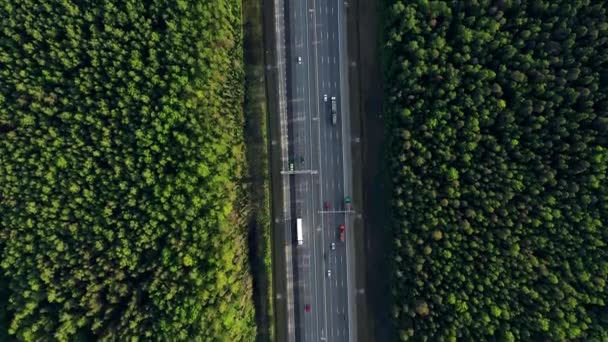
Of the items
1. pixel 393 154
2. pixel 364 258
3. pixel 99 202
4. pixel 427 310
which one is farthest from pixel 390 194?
pixel 99 202

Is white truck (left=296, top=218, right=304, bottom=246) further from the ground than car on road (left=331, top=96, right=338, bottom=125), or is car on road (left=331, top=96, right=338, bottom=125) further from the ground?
car on road (left=331, top=96, right=338, bottom=125)

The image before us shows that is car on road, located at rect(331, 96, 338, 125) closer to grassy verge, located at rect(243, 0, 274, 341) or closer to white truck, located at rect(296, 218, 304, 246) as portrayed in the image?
grassy verge, located at rect(243, 0, 274, 341)

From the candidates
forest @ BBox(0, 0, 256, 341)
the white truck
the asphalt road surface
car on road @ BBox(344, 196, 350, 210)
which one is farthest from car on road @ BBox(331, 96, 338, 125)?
forest @ BBox(0, 0, 256, 341)

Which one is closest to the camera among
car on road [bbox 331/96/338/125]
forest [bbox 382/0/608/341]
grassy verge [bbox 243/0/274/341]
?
forest [bbox 382/0/608/341]

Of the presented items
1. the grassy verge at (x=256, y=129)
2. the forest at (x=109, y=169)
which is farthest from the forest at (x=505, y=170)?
the forest at (x=109, y=169)

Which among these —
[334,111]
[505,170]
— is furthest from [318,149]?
[505,170]

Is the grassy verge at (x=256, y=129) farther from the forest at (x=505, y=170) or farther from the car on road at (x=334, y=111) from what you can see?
the forest at (x=505, y=170)

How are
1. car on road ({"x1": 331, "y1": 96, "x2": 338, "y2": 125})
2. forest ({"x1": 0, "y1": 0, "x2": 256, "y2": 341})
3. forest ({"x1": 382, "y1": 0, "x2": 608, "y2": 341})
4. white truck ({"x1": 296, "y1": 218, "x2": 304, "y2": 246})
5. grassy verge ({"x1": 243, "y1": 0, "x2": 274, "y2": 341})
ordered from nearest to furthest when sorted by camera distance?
1. forest ({"x1": 382, "y1": 0, "x2": 608, "y2": 341})
2. forest ({"x1": 0, "y1": 0, "x2": 256, "y2": 341})
3. white truck ({"x1": 296, "y1": 218, "x2": 304, "y2": 246})
4. car on road ({"x1": 331, "y1": 96, "x2": 338, "y2": 125})
5. grassy verge ({"x1": 243, "y1": 0, "x2": 274, "y2": 341})
